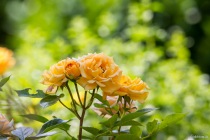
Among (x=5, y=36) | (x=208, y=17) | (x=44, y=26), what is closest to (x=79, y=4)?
(x=44, y=26)

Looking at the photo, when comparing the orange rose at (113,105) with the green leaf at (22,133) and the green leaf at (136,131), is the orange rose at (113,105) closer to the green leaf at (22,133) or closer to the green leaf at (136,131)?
the green leaf at (136,131)

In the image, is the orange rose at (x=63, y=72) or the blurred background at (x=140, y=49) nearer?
the orange rose at (x=63, y=72)

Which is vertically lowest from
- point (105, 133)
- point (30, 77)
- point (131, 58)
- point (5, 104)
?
point (105, 133)

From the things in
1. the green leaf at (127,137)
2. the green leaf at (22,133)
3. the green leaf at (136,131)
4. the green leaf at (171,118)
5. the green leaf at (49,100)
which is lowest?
the green leaf at (127,137)

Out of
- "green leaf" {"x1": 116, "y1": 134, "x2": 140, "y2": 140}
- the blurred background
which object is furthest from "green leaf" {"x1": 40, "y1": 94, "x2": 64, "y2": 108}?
the blurred background

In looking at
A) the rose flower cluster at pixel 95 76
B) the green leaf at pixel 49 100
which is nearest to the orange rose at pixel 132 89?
the rose flower cluster at pixel 95 76

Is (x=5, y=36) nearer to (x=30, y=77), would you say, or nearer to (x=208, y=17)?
(x=208, y=17)
